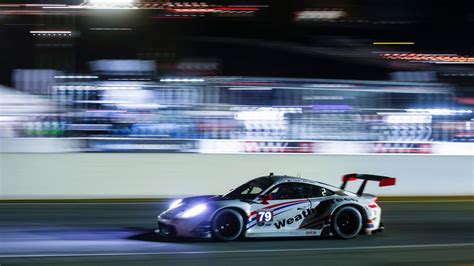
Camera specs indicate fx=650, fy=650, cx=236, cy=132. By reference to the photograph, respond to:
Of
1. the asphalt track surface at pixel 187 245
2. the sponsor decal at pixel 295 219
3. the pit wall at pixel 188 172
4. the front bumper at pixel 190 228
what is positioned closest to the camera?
the asphalt track surface at pixel 187 245

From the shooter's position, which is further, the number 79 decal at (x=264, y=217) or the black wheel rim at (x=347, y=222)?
the black wheel rim at (x=347, y=222)

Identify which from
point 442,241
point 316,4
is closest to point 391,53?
point 316,4

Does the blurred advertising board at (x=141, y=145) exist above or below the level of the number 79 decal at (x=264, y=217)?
above

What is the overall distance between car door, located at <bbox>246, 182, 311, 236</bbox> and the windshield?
0.56ft

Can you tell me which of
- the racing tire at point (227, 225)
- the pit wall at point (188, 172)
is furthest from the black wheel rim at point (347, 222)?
the pit wall at point (188, 172)

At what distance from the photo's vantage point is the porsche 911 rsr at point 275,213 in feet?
31.5

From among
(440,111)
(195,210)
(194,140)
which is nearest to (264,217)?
(195,210)

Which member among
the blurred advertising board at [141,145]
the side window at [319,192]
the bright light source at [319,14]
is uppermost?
the bright light source at [319,14]

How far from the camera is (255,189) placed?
10.2 meters

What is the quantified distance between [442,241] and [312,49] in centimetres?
2021

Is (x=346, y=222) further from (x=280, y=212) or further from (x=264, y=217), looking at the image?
(x=264, y=217)

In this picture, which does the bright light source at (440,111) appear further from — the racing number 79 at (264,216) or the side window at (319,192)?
the racing number 79 at (264,216)

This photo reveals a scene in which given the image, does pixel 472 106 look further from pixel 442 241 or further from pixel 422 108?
pixel 442 241

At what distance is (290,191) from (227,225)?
1.18 m
